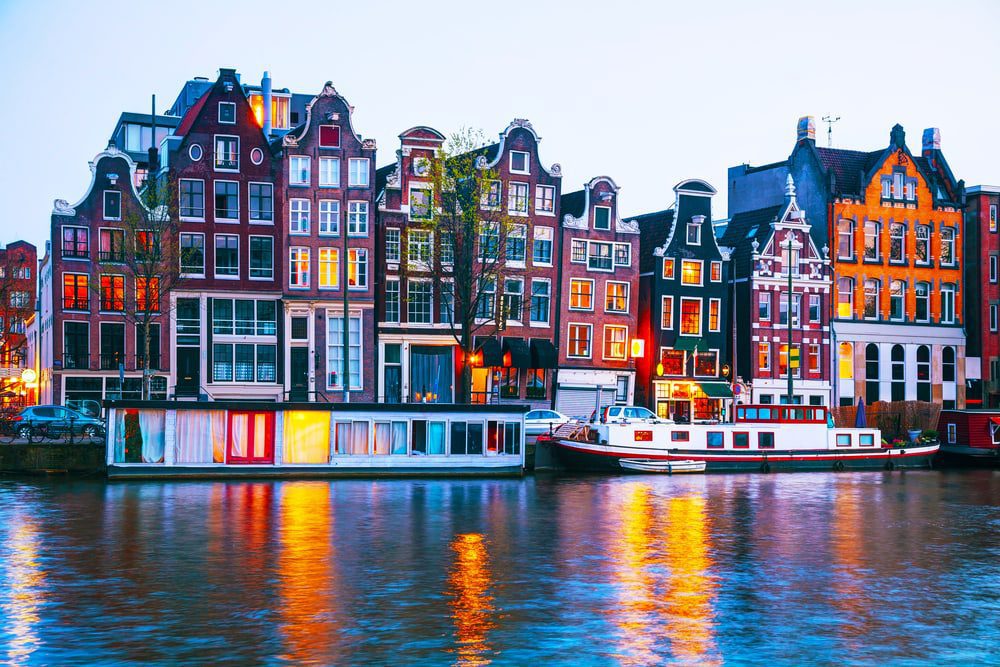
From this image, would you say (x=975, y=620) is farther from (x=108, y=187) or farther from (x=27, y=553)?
(x=108, y=187)

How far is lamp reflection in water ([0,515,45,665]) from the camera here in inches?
1020

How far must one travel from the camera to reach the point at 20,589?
31.5 m

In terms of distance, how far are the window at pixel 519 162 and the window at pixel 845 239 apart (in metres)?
26.0

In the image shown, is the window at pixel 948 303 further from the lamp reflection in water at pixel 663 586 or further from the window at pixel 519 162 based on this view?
the lamp reflection in water at pixel 663 586

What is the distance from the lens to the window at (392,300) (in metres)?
77.1

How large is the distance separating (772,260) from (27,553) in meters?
63.0

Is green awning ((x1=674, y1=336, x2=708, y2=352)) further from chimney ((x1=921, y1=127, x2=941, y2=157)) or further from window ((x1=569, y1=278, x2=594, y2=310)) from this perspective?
chimney ((x1=921, y1=127, x2=941, y2=157))

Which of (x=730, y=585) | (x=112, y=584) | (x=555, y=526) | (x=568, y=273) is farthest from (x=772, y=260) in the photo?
(x=112, y=584)

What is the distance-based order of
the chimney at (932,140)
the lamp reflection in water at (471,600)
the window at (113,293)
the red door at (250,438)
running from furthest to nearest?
the chimney at (932,140), the window at (113,293), the red door at (250,438), the lamp reflection in water at (471,600)

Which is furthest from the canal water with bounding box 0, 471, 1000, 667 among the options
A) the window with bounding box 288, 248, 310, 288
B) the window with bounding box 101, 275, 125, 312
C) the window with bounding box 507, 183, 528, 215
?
the window with bounding box 507, 183, 528, 215

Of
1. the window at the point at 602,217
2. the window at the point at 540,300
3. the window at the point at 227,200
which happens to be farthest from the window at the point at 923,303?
the window at the point at 227,200

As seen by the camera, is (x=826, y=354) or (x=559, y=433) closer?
(x=559, y=433)

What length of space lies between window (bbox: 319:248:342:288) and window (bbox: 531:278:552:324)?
12889 millimetres

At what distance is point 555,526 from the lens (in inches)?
1750
